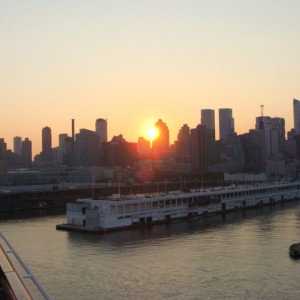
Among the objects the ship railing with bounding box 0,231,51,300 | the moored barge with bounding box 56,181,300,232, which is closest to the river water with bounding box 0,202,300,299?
the moored barge with bounding box 56,181,300,232

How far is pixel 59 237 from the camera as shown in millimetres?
30656

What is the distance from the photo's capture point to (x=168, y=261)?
889 inches

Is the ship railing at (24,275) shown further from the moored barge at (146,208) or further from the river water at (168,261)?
the moored barge at (146,208)

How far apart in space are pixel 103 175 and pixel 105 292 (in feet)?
324

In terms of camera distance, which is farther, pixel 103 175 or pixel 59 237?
pixel 103 175

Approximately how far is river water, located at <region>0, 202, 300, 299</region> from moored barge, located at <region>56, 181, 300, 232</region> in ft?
4.27

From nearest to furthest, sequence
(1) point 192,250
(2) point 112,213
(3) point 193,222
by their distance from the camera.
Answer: (1) point 192,250, (2) point 112,213, (3) point 193,222

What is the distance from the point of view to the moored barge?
108ft

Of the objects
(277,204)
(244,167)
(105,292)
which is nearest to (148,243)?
(105,292)

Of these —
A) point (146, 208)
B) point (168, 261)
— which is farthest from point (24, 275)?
point (146, 208)

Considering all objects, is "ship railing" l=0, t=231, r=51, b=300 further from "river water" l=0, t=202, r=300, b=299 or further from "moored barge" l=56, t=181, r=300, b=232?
"moored barge" l=56, t=181, r=300, b=232

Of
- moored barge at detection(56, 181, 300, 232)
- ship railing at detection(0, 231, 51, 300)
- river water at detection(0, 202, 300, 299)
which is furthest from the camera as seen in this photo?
moored barge at detection(56, 181, 300, 232)

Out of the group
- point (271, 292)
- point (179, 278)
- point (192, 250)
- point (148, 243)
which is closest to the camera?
point (271, 292)

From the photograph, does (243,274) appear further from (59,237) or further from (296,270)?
Answer: (59,237)
